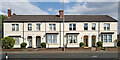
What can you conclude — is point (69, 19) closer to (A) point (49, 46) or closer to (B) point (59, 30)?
(B) point (59, 30)

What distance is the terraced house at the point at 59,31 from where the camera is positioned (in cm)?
2431

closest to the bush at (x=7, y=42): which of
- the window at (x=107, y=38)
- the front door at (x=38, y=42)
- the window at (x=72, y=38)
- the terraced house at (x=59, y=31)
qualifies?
the terraced house at (x=59, y=31)

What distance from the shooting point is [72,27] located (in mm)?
24828

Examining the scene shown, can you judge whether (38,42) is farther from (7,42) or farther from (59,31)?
(7,42)

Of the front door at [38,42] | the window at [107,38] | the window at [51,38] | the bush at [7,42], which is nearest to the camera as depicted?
the bush at [7,42]

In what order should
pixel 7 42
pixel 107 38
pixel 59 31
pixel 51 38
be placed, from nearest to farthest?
pixel 7 42
pixel 51 38
pixel 107 38
pixel 59 31

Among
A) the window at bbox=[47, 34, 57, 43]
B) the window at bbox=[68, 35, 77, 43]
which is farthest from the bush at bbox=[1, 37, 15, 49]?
the window at bbox=[68, 35, 77, 43]

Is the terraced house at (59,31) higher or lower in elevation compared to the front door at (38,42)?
higher

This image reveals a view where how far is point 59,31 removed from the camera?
974 inches

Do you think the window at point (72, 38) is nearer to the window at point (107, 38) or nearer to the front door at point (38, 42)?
the window at point (107, 38)

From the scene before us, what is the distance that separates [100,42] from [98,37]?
1433mm

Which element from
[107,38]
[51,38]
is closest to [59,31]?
[51,38]

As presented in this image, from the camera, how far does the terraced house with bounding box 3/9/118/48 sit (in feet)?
79.8

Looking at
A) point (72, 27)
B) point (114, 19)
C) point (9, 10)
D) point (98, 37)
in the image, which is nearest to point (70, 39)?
point (72, 27)
